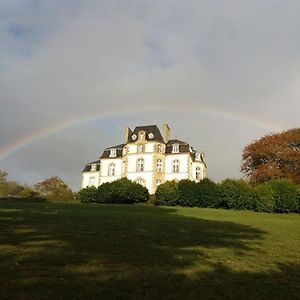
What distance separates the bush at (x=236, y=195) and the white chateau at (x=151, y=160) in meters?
23.1

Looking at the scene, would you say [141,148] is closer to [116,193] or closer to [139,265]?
[116,193]

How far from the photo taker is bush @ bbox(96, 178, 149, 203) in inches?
1777

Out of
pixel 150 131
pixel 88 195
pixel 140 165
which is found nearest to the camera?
pixel 88 195

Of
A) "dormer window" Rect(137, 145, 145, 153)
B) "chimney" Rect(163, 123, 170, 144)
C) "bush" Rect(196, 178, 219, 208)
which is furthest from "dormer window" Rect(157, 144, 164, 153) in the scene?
"bush" Rect(196, 178, 219, 208)

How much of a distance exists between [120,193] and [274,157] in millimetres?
27093

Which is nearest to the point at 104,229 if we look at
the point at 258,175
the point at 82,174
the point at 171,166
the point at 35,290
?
the point at 35,290

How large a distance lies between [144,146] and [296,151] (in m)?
24.2

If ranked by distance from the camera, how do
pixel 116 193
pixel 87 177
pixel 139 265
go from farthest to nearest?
pixel 87 177 < pixel 116 193 < pixel 139 265

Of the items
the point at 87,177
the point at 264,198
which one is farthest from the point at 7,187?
the point at 264,198

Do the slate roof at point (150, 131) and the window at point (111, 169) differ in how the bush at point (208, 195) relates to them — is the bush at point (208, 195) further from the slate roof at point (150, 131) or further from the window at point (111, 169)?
the window at point (111, 169)

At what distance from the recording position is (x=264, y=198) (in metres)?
38.3

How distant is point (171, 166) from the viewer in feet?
214

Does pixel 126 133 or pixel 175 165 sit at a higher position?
pixel 126 133

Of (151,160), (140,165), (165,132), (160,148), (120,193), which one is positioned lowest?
(120,193)
